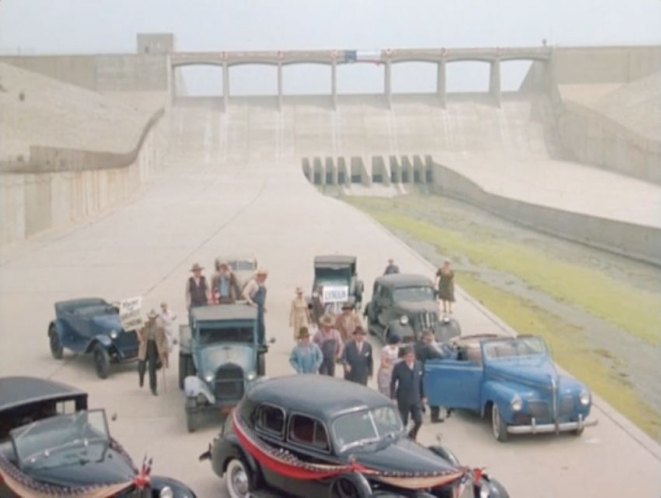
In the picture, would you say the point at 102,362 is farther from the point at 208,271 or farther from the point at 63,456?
the point at 208,271

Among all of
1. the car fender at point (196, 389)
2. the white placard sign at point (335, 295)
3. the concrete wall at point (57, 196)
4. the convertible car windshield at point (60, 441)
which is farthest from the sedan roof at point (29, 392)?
the concrete wall at point (57, 196)

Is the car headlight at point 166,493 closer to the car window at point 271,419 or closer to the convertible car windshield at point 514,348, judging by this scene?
the car window at point 271,419

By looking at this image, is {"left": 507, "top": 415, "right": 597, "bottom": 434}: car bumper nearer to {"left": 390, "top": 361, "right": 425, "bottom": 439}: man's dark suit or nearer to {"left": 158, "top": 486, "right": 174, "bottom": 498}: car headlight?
{"left": 390, "top": 361, "right": 425, "bottom": 439}: man's dark suit

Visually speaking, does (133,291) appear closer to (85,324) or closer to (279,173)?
(85,324)

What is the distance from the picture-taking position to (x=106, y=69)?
281 ft

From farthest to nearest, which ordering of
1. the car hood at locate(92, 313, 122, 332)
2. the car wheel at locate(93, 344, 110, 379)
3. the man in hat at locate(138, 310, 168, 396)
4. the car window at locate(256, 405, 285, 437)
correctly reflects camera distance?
the car hood at locate(92, 313, 122, 332)
the car wheel at locate(93, 344, 110, 379)
the man in hat at locate(138, 310, 168, 396)
the car window at locate(256, 405, 285, 437)

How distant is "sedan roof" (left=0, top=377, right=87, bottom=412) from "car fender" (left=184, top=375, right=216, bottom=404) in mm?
2735

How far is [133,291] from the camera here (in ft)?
82.6

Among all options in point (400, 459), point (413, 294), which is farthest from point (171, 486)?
point (413, 294)

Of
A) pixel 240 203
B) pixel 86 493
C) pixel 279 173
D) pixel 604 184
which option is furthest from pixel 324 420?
pixel 279 173

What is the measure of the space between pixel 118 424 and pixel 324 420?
16.7 feet

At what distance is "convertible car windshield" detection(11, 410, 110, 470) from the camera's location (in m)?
9.67

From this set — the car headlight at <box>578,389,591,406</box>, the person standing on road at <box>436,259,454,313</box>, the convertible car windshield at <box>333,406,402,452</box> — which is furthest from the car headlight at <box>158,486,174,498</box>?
the person standing on road at <box>436,259,454,313</box>

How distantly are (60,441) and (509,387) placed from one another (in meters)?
6.04
